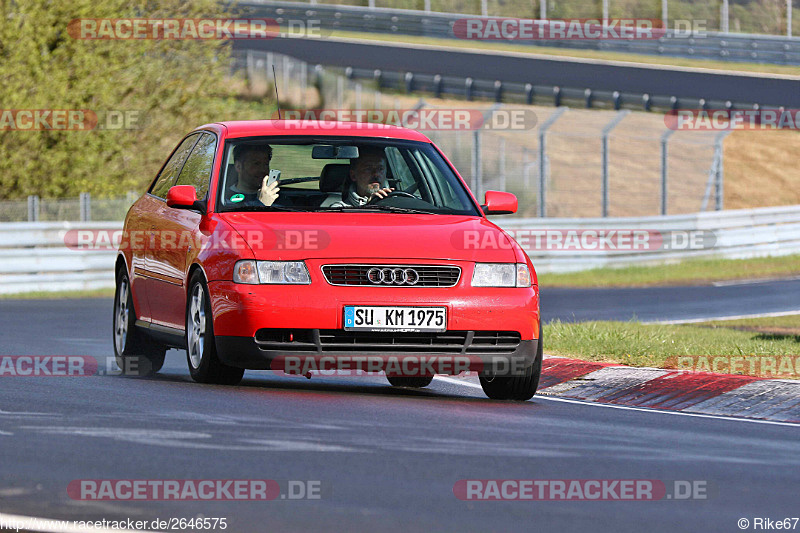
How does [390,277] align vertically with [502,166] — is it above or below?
above

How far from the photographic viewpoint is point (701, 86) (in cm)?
4841

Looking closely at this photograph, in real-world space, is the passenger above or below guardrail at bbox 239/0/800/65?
above

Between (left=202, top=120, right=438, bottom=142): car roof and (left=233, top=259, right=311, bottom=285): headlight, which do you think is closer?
(left=233, top=259, right=311, bottom=285): headlight

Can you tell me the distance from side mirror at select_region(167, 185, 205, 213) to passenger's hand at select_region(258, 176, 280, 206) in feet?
1.33

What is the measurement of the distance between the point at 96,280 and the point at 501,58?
32.5m

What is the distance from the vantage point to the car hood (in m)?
9.80

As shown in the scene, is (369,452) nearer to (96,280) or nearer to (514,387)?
(514,387)

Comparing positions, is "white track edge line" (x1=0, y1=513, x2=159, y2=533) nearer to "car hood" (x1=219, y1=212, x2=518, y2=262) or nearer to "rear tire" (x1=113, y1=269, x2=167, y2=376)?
"car hood" (x1=219, y1=212, x2=518, y2=262)

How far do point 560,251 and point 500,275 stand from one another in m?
18.3

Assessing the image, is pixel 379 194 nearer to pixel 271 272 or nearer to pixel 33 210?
pixel 271 272

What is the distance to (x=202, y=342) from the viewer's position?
10.3 meters

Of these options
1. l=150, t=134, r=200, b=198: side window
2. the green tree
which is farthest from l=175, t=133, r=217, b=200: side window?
the green tree

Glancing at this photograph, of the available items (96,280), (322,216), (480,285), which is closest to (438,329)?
(480,285)

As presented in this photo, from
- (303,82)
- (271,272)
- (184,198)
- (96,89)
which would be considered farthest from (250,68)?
(271,272)
